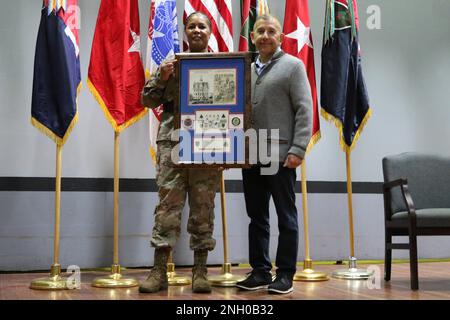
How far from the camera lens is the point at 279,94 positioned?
2.99 meters

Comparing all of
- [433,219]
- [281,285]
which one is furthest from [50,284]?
[433,219]

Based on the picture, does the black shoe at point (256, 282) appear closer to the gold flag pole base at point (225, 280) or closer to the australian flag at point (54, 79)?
the gold flag pole base at point (225, 280)

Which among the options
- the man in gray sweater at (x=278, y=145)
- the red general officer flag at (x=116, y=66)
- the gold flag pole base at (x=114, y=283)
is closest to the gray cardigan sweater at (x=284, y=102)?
the man in gray sweater at (x=278, y=145)

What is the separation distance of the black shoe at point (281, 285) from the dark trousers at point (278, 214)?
0.03 metres

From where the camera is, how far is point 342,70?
4016 mm

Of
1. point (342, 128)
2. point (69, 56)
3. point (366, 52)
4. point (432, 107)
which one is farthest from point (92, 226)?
point (432, 107)

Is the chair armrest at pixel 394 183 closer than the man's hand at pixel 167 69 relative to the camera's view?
No

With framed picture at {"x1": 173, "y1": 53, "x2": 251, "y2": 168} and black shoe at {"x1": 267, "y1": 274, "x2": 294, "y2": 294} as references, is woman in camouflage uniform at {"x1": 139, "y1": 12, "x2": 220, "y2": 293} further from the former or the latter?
black shoe at {"x1": 267, "y1": 274, "x2": 294, "y2": 294}

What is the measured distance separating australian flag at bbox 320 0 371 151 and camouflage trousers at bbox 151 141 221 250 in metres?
1.51

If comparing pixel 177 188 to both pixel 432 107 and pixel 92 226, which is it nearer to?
pixel 92 226

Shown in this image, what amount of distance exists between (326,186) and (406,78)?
151 centimetres

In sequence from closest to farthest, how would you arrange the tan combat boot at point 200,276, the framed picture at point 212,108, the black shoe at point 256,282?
the framed picture at point 212,108 → the tan combat boot at point 200,276 → the black shoe at point 256,282

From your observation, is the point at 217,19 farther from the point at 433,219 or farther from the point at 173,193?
the point at 433,219

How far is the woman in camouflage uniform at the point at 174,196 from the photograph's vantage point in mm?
2926
